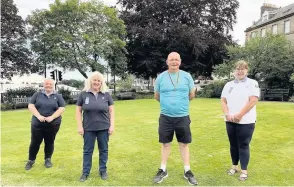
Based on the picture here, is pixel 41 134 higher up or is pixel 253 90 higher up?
pixel 253 90

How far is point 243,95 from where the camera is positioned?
449 cm

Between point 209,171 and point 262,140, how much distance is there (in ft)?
9.90

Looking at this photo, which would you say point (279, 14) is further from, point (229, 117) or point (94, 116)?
point (94, 116)

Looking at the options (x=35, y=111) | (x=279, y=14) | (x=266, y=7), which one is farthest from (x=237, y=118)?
(x=266, y=7)

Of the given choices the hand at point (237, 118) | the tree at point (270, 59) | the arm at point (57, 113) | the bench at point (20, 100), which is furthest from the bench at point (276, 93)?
the arm at point (57, 113)

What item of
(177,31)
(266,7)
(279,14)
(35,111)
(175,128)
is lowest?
(175,128)

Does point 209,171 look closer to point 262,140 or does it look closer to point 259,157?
point 259,157

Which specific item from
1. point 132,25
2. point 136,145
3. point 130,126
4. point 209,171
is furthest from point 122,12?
point 209,171

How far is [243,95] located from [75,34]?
915 inches

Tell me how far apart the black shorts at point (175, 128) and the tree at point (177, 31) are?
76.4ft

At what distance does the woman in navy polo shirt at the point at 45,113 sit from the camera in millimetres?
5090

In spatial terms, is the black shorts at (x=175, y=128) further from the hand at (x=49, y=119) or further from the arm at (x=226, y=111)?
the hand at (x=49, y=119)

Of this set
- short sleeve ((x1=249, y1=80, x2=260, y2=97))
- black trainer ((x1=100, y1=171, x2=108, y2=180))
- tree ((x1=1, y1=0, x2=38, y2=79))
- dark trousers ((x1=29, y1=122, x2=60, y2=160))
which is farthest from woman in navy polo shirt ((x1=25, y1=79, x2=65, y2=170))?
tree ((x1=1, y1=0, x2=38, y2=79))

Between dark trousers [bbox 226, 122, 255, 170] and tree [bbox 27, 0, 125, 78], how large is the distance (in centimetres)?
2178
